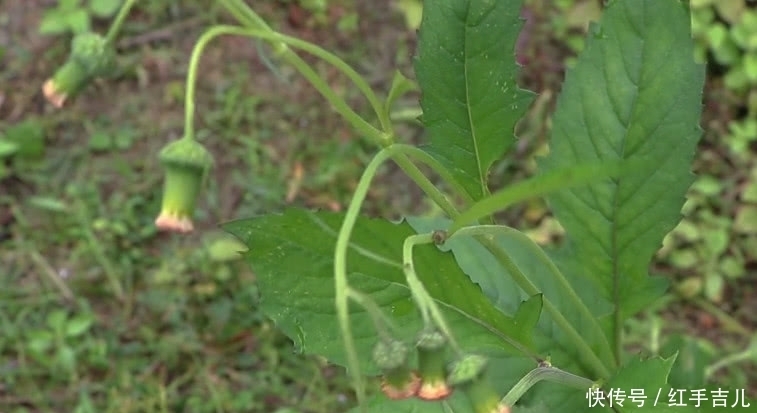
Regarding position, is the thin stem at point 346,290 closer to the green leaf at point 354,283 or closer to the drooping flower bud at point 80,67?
the green leaf at point 354,283

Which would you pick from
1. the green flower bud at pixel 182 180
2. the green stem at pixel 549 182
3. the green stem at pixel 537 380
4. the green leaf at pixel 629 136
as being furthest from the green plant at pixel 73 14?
the green stem at pixel 549 182

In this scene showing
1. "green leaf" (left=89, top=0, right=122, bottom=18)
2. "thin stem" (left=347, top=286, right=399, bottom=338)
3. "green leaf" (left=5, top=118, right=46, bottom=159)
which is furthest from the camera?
"green leaf" (left=89, top=0, right=122, bottom=18)

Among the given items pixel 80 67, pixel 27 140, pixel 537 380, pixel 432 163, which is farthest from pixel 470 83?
pixel 27 140

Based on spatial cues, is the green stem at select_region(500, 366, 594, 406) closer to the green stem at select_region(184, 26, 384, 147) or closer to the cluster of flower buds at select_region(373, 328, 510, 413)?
the cluster of flower buds at select_region(373, 328, 510, 413)

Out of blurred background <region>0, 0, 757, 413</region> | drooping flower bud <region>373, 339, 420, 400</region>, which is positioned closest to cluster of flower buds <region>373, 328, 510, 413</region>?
drooping flower bud <region>373, 339, 420, 400</region>

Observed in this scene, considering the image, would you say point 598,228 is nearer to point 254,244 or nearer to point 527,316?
point 527,316

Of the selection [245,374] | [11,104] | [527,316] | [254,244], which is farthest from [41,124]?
[527,316]
